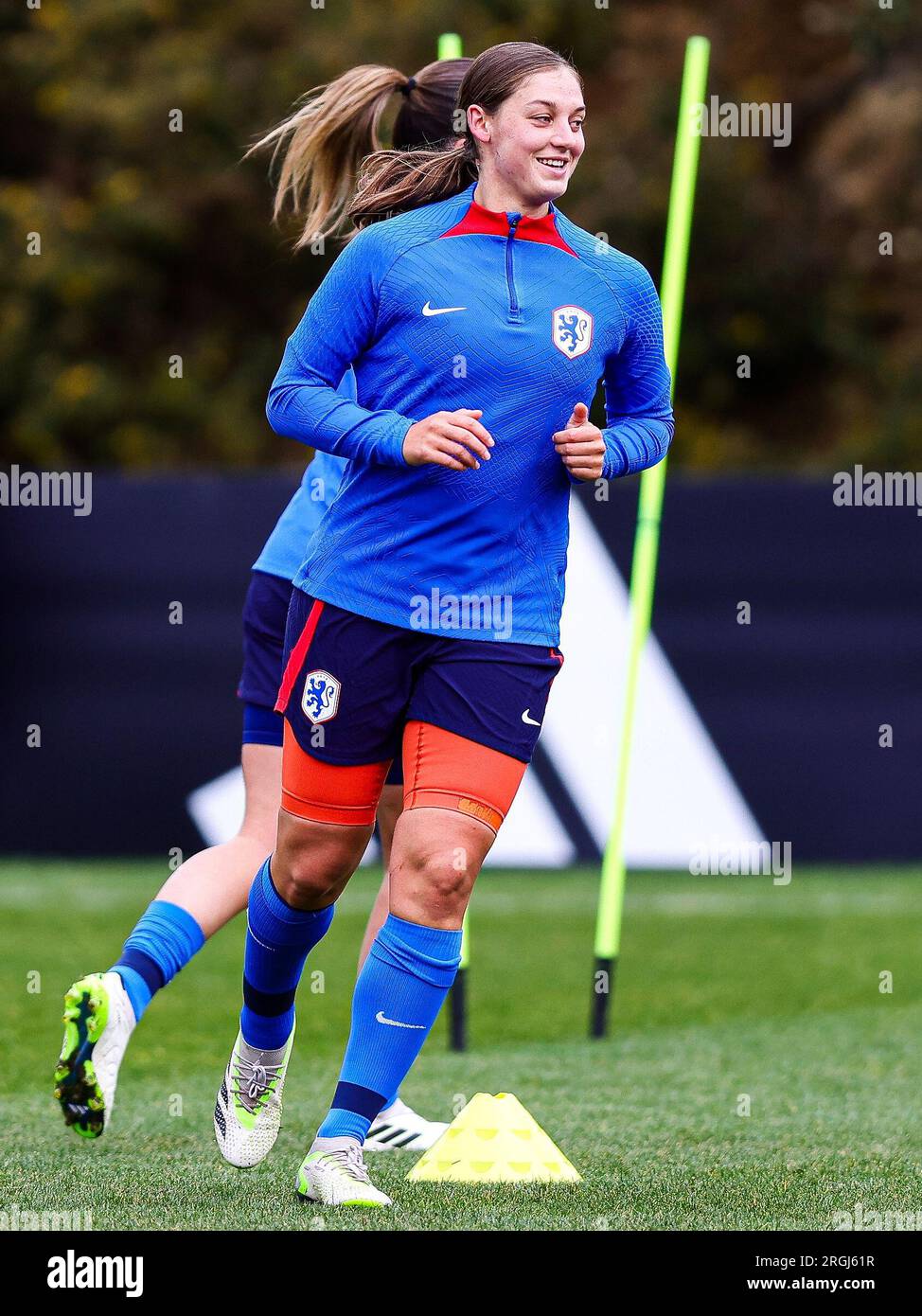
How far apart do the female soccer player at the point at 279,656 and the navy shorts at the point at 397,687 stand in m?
0.56

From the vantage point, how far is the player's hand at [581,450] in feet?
11.2

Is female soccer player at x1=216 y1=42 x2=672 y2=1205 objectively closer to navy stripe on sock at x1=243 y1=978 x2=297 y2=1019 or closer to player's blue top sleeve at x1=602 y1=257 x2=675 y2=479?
player's blue top sleeve at x1=602 y1=257 x2=675 y2=479

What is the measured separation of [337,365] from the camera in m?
3.53

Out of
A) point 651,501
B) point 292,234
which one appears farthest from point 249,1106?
point 292,234

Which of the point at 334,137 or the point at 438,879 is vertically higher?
the point at 334,137

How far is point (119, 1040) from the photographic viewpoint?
12.3 ft

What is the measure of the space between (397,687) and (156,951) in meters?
0.96

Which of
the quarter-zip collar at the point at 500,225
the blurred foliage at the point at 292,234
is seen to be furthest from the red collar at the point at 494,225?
the blurred foliage at the point at 292,234

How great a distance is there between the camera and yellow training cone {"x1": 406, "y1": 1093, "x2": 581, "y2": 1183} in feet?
12.1

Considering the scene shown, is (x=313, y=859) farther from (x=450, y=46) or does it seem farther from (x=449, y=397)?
(x=450, y=46)

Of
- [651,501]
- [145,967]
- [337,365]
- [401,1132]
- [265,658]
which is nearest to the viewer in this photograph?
[337,365]

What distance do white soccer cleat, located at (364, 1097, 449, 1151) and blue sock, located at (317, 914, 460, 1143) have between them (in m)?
0.73

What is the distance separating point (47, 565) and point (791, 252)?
10353 millimetres

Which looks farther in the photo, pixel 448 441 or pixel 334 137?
pixel 334 137
